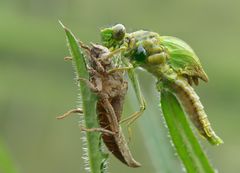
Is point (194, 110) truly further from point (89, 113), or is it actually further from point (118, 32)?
point (89, 113)

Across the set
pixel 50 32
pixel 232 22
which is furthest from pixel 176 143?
pixel 232 22

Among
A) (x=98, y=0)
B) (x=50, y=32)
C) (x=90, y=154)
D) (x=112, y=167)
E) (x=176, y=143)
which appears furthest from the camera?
(x=98, y=0)

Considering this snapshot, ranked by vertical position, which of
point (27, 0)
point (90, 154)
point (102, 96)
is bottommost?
point (90, 154)

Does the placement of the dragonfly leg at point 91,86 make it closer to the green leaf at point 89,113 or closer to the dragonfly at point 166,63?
the green leaf at point 89,113

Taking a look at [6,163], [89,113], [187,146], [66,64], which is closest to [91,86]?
[89,113]

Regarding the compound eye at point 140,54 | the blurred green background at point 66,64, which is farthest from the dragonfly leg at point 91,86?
the blurred green background at point 66,64

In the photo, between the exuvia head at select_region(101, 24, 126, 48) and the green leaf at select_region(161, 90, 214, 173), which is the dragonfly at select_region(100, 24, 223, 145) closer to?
the exuvia head at select_region(101, 24, 126, 48)

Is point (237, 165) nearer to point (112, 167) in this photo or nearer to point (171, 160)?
point (112, 167)
